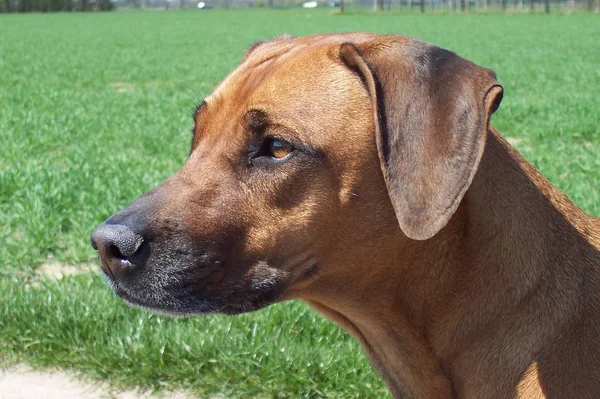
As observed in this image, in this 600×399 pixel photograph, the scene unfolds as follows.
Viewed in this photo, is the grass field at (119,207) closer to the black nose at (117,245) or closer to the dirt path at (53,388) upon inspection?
the dirt path at (53,388)

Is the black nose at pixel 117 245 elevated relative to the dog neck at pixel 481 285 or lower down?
elevated

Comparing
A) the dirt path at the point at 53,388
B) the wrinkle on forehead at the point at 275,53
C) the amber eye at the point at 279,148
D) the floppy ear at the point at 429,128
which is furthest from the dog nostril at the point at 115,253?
the dirt path at the point at 53,388

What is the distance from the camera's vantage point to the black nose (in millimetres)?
2639

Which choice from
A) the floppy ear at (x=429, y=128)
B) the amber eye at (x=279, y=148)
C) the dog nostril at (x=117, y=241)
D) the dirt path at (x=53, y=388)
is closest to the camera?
the floppy ear at (x=429, y=128)

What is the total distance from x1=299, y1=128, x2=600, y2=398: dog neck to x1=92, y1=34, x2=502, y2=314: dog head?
0.11m

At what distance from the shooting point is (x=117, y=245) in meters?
2.64

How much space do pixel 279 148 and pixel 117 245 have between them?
24.8 inches

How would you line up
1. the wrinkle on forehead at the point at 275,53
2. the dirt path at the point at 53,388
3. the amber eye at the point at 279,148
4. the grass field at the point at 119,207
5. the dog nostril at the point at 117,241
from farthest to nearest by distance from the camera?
the grass field at the point at 119,207, the dirt path at the point at 53,388, the wrinkle on forehead at the point at 275,53, the amber eye at the point at 279,148, the dog nostril at the point at 117,241

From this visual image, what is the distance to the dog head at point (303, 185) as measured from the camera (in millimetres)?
2594

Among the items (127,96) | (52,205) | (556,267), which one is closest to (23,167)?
(52,205)

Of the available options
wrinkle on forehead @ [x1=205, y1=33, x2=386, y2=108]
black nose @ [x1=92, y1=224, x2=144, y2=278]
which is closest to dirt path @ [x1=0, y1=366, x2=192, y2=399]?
black nose @ [x1=92, y1=224, x2=144, y2=278]

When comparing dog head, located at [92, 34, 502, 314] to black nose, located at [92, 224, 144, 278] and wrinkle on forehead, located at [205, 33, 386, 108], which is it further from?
wrinkle on forehead, located at [205, 33, 386, 108]

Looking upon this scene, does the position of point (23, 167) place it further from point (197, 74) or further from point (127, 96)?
point (197, 74)

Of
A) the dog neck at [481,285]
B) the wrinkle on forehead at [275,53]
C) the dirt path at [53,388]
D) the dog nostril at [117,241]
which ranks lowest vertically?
the dirt path at [53,388]
